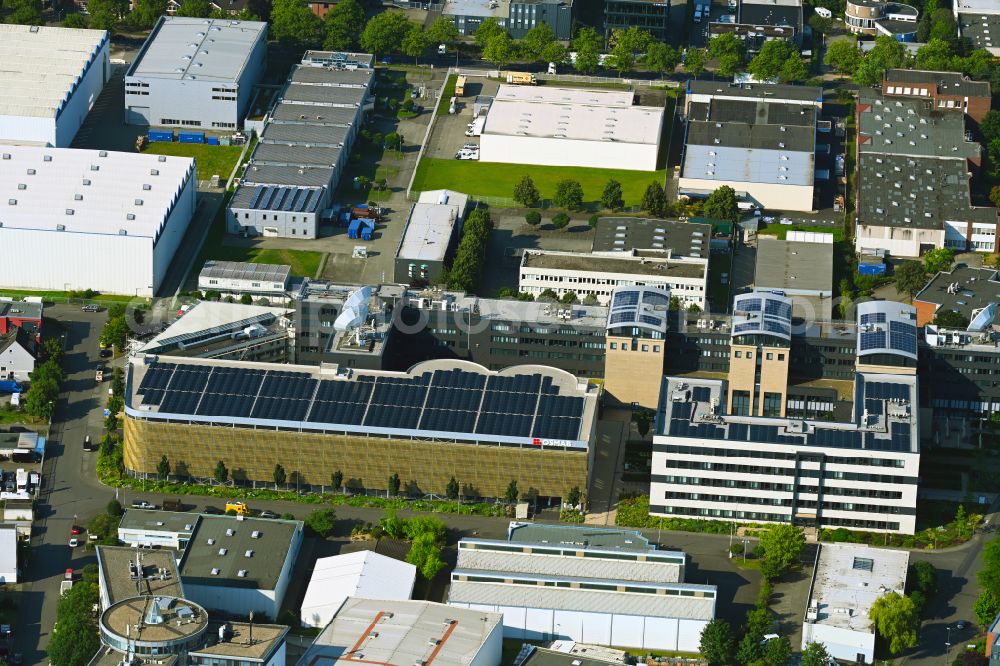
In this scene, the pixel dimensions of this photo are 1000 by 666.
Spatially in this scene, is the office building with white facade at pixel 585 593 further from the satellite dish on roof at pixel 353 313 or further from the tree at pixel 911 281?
the tree at pixel 911 281

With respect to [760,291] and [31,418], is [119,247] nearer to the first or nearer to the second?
[31,418]

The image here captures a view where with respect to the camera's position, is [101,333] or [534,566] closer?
[534,566]

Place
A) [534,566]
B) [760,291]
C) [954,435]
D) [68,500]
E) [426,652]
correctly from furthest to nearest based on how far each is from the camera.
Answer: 1. [760,291]
2. [954,435]
3. [68,500]
4. [534,566]
5. [426,652]

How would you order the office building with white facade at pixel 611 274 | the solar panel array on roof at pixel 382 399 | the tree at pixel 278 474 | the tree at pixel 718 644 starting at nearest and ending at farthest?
the tree at pixel 718 644 < the solar panel array on roof at pixel 382 399 < the tree at pixel 278 474 < the office building with white facade at pixel 611 274

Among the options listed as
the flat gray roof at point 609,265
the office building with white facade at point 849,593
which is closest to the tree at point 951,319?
the flat gray roof at point 609,265

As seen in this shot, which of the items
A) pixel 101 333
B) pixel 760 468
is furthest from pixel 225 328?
pixel 760 468

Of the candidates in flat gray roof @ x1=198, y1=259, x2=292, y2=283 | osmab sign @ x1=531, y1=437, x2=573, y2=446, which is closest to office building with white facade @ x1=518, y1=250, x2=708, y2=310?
flat gray roof @ x1=198, y1=259, x2=292, y2=283

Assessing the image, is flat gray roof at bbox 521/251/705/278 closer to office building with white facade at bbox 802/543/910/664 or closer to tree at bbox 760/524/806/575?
tree at bbox 760/524/806/575
